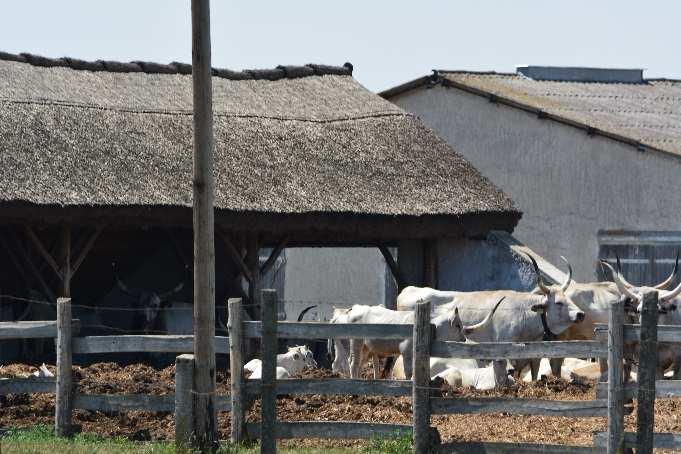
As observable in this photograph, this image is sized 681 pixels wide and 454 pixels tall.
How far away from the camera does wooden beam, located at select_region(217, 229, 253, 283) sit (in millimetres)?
21031

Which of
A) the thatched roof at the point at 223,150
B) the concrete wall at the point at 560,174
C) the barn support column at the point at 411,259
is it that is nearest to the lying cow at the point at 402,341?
the thatched roof at the point at 223,150

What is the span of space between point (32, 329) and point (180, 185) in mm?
7537

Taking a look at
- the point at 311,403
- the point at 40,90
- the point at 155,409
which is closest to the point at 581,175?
the point at 40,90

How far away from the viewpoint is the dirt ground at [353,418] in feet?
41.5

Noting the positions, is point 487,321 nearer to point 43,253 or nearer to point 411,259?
point 411,259

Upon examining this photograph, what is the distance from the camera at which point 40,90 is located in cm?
2239

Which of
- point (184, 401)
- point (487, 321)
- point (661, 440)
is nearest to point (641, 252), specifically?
point (487, 321)

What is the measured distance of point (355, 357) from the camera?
17.7m

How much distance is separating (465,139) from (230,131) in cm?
669

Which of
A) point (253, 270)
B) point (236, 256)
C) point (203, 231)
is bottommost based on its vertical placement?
point (253, 270)

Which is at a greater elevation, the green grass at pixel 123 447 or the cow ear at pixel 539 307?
the cow ear at pixel 539 307

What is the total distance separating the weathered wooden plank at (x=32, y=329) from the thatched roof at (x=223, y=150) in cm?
575

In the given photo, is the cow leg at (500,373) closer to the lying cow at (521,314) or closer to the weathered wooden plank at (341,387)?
the lying cow at (521,314)

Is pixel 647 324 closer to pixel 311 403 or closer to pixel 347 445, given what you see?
pixel 347 445
